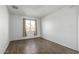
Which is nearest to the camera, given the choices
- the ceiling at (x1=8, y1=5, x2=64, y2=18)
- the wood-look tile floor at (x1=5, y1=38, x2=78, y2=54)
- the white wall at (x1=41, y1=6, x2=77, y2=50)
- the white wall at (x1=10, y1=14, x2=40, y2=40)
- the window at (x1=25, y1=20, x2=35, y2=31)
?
the wood-look tile floor at (x1=5, y1=38, x2=78, y2=54)

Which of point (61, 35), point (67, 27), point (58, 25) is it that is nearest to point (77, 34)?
point (67, 27)

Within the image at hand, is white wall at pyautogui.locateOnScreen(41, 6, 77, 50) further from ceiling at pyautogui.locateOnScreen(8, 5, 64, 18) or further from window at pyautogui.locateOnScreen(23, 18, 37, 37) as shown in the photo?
window at pyautogui.locateOnScreen(23, 18, 37, 37)

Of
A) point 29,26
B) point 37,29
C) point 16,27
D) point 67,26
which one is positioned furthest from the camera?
point 37,29

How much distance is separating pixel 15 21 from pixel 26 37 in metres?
1.83

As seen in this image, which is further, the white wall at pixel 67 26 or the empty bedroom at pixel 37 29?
the white wall at pixel 67 26

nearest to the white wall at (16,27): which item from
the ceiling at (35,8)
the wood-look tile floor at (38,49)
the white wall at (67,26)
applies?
the ceiling at (35,8)

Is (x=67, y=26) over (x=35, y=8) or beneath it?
beneath

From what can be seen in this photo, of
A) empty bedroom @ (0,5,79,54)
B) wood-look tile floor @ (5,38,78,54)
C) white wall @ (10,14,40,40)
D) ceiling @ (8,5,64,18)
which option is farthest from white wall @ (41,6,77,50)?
white wall @ (10,14,40,40)

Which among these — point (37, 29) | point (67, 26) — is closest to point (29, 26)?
point (37, 29)

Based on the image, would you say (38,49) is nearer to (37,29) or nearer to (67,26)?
(67,26)

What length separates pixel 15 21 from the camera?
525 centimetres

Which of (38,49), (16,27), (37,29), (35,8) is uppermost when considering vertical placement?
(35,8)

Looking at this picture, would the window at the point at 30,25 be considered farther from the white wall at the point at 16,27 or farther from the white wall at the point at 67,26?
the white wall at the point at 67,26
